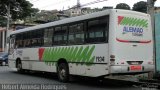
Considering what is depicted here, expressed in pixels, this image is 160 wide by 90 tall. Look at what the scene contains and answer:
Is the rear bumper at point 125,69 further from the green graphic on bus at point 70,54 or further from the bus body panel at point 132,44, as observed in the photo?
the green graphic on bus at point 70,54

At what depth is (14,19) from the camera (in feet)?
177

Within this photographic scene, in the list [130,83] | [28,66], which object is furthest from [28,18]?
[130,83]

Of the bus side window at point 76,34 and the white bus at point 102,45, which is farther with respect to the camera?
the bus side window at point 76,34

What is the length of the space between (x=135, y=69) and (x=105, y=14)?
2.51 metres

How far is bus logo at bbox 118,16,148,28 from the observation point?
45.5ft

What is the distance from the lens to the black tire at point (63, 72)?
16.5 metres

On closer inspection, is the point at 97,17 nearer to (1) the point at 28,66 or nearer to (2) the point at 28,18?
(1) the point at 28,66

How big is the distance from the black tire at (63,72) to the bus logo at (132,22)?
13.1 ft

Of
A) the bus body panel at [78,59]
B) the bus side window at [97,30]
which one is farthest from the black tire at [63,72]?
the bus side window at [97,30]

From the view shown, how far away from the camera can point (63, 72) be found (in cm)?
1681

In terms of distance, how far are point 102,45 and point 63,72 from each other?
11.7 feet

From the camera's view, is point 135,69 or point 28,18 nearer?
point 135,69

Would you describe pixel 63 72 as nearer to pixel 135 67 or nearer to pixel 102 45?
pixel 102 45

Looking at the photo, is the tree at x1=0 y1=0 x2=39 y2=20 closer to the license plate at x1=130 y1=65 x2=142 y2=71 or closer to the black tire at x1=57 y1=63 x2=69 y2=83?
the black tire at x1=57 y1=63 x2=69 y2=83
